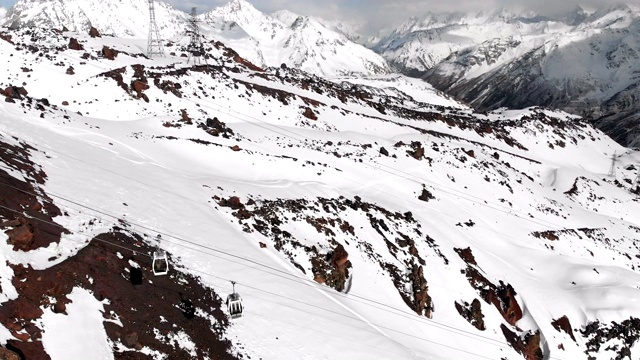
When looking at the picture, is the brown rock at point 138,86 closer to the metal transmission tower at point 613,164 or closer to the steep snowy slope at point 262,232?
the steep snowy slope at point 262,232

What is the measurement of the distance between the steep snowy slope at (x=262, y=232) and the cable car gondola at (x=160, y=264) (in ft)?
1.29

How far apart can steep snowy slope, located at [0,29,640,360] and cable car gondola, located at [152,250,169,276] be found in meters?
0.39

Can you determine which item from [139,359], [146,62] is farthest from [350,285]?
[146,62]

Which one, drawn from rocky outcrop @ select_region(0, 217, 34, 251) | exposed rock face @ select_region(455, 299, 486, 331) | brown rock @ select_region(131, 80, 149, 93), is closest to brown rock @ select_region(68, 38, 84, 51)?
brown rock @ select_region(131, 80, 149, 93)

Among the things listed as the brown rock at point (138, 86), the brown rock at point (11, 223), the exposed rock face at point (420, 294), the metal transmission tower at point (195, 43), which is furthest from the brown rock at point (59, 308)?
the metal transmission tower at point (195, 43)

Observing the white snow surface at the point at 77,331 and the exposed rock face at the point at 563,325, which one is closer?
the white snow surface at the point at 77,331

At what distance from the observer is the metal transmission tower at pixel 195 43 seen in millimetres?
87875

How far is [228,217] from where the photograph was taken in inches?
1240

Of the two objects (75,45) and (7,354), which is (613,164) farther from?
(7,354)

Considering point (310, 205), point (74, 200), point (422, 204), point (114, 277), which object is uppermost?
point (422, 204)

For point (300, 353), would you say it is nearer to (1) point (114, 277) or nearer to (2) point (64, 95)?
(1) point (114, 277)

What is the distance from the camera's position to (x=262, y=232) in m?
31.5

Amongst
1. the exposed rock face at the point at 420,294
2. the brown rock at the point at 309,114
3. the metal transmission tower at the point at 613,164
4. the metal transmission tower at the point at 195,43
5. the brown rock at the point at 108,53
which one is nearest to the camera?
the exposed rock face at the point at 420,294

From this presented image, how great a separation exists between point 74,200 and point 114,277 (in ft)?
21.0
